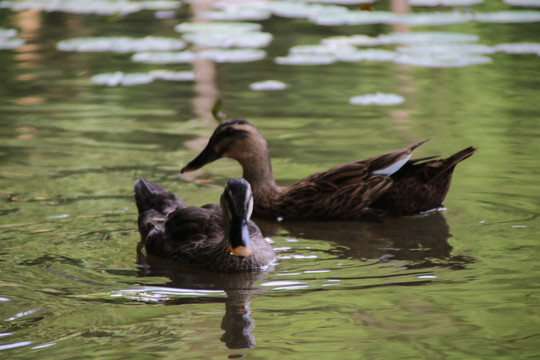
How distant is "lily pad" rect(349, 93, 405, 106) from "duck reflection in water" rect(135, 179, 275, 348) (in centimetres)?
393

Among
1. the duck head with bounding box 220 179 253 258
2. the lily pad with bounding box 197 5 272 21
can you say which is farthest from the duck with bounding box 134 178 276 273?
the lily pad with bounding box 197 5 272 21

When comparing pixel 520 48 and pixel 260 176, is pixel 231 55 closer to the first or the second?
pixel 520 48

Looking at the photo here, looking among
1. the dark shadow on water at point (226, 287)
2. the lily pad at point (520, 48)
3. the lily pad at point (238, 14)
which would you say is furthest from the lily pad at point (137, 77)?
the dark shadow on water at point (226, 287)

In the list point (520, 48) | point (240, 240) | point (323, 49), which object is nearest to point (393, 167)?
point (240, 240)

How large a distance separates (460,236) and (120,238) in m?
2.22

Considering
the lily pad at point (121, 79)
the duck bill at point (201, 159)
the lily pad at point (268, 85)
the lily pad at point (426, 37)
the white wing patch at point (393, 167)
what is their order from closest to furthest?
the white wing patch at point (393, 167)
the duck bill at point (201, 159)
the lily pad at point (268, 85)
the lily pad at point (121, 79)
the lily pad at point (426, 37)

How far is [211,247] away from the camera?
223 inches

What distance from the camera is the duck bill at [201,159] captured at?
7039 millimetres

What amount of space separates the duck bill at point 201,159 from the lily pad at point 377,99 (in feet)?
9.87

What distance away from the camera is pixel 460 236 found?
6.05 meters

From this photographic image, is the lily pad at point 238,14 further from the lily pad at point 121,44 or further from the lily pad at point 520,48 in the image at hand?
the lily pad at point 520,48

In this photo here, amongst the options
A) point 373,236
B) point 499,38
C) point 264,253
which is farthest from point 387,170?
point 499,38

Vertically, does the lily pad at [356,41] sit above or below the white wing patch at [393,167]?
above

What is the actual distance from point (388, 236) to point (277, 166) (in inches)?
68.1
